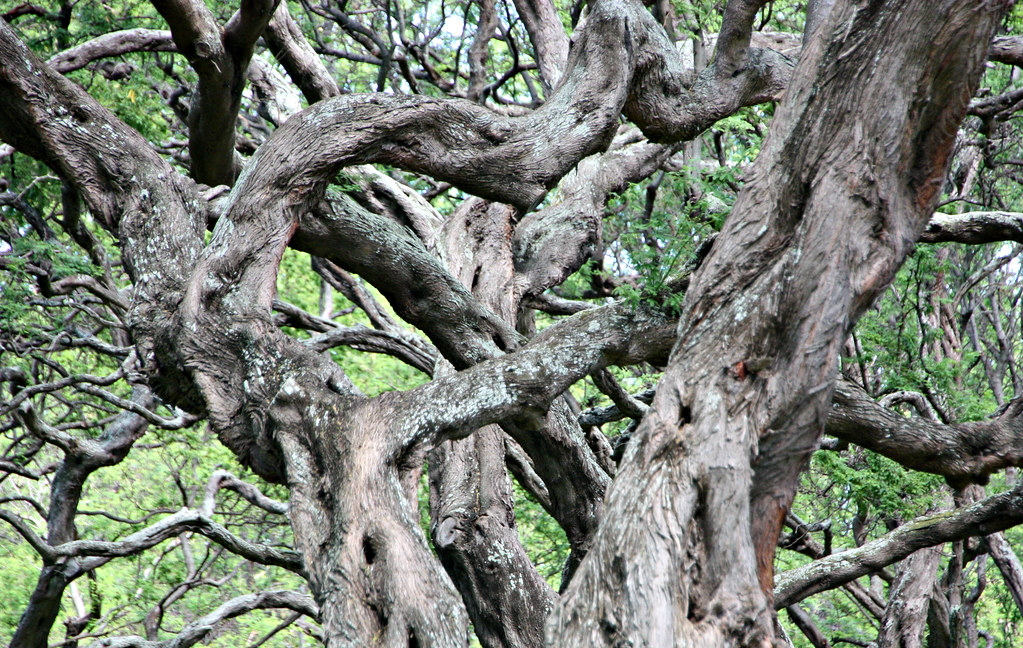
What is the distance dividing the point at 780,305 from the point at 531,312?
15.7ft

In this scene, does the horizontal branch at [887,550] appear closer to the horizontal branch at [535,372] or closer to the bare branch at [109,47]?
the horizontal branch at [535,372]

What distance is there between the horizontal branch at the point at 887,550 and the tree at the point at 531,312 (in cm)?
2

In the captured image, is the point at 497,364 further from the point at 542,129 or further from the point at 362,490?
the point at 542,129

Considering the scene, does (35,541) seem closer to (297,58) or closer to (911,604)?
(297,58)

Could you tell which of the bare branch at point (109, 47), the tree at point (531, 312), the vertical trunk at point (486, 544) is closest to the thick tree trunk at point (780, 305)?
the tree at point (531, 312)

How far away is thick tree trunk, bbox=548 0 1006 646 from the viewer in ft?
8.65

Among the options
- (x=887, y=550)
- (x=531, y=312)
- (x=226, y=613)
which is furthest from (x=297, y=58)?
(x=887, y=550)

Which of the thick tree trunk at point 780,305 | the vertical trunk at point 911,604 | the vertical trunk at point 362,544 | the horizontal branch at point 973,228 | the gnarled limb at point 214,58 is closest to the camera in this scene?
the thick tree trunk at point 780,305

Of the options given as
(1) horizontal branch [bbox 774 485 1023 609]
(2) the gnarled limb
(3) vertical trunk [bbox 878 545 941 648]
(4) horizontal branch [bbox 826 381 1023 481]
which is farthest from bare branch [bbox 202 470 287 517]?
(3) vertical trunk [bbox 878 545 941 648]

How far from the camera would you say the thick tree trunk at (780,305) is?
2637mm

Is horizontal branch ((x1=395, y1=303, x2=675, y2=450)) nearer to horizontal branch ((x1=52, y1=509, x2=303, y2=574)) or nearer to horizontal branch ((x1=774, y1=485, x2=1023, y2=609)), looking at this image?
horizontal branch ((x1=774, y1=485, x2=1023, y2=609))

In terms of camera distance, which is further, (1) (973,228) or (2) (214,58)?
(1) (973,228)

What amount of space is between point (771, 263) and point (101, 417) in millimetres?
10684

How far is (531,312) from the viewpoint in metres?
7.59
